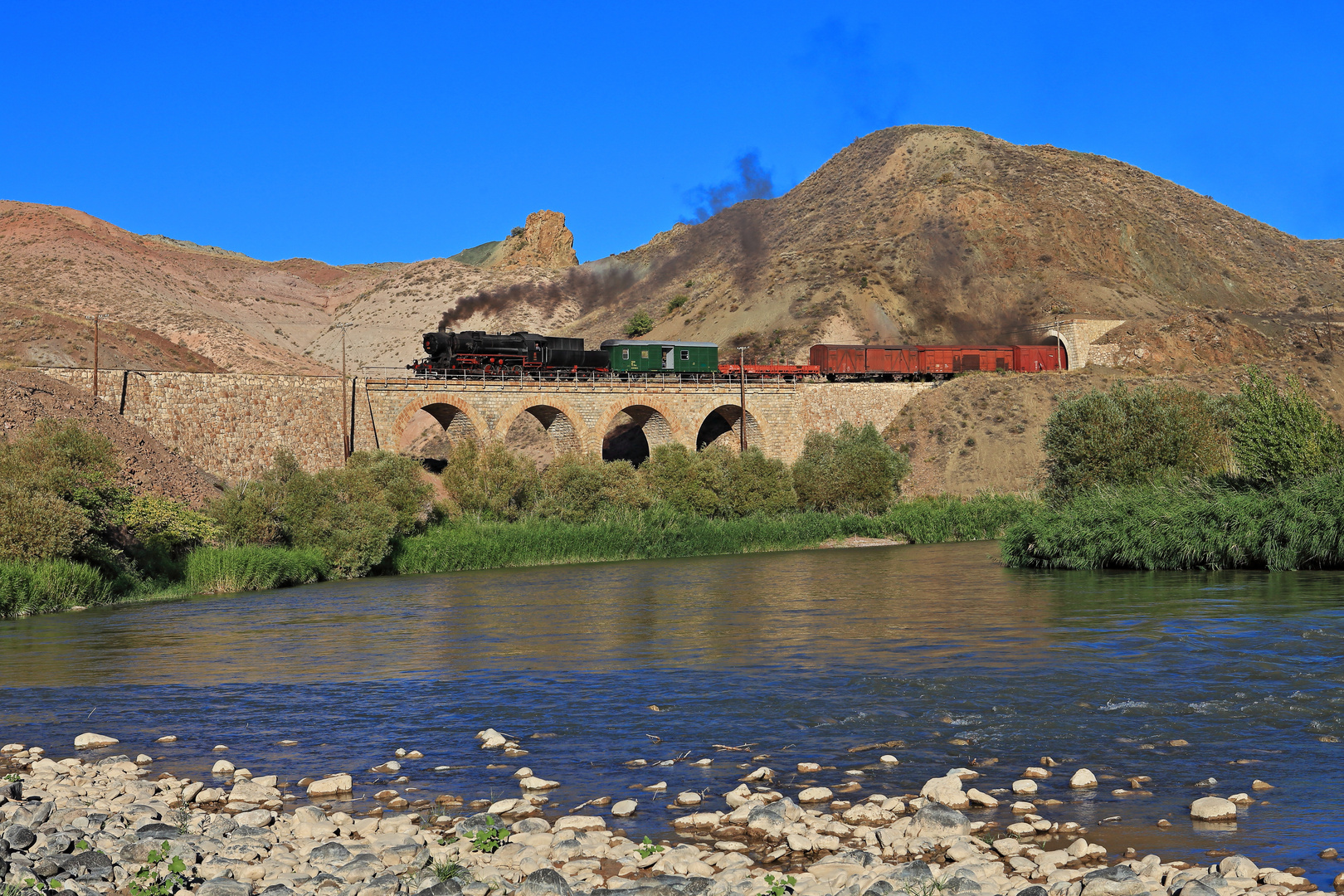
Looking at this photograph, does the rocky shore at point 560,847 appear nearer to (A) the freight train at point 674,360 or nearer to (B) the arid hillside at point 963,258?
(A) the freight train at point 674,360

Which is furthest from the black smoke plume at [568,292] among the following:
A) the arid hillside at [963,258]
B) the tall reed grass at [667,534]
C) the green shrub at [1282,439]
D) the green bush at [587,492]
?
the green shrub at [1282,439]

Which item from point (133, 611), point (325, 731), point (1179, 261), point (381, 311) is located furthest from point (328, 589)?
point (1179, 261)

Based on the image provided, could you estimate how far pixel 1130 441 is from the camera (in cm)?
4219

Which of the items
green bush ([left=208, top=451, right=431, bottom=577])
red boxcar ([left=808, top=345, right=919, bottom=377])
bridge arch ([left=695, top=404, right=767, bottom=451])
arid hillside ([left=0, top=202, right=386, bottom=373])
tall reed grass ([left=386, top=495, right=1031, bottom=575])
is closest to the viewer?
green bush ([left=208, top=451, right=431, bottom=577])

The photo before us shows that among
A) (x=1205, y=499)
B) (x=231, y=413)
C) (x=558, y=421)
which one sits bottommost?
(x=1205, y=499)

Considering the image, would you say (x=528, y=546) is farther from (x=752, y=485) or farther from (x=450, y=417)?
(x=450, y=417)

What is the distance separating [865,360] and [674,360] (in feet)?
51.8

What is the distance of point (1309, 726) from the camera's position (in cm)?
1402

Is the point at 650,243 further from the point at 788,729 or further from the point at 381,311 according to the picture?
the point at 788,729

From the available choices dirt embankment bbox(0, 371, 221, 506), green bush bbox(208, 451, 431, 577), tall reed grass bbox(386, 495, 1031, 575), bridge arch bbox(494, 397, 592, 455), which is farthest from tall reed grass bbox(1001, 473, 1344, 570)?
bridge arch bbox(494, 397, 592, 455)

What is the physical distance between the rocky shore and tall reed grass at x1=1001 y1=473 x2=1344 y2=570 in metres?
22.4

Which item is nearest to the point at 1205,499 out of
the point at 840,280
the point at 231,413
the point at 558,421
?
the point at 558,421

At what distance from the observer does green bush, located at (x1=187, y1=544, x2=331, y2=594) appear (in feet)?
116

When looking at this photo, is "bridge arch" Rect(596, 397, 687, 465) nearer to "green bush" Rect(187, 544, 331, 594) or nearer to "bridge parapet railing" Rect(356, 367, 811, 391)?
"bridge parapet railing" Rect(356, 367, 811, 391)
